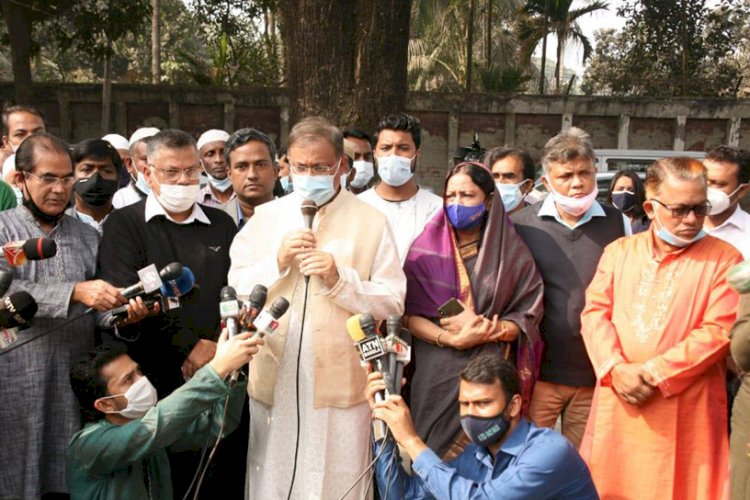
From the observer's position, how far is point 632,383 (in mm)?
3287

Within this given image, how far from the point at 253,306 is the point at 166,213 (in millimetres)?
1026

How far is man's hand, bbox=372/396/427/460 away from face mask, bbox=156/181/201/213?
1474 mm

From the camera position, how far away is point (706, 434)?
3334 mm

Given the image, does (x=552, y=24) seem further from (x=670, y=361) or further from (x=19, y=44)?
(x=670, y=361)

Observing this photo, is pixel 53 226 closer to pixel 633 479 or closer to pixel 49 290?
pixel 49 290

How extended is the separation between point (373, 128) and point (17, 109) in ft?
10.6

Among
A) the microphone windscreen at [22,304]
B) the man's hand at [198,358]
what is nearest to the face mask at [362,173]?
the man's hand at [198,358]

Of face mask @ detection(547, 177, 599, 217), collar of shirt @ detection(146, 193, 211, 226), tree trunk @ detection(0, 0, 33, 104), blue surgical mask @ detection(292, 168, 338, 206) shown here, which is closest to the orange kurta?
face mask @ detection(547, 177, 599, 217)

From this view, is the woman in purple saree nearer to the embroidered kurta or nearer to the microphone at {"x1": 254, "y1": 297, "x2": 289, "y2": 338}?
the microphone at {"x1": 254, "y1": 297, "x2": 289, "y2": 338}

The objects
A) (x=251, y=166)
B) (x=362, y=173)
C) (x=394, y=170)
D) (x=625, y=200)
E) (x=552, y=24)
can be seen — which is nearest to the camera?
(x=251, y=166)

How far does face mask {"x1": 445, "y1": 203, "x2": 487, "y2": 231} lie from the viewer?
3645 mm

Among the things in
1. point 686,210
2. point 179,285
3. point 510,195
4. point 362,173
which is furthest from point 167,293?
point 362,173

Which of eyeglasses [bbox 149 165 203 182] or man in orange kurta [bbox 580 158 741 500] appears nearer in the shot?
man in orange kurta [bbox 580 158 741 500]

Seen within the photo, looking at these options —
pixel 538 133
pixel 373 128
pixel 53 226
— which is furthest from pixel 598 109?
pixel 53 226
